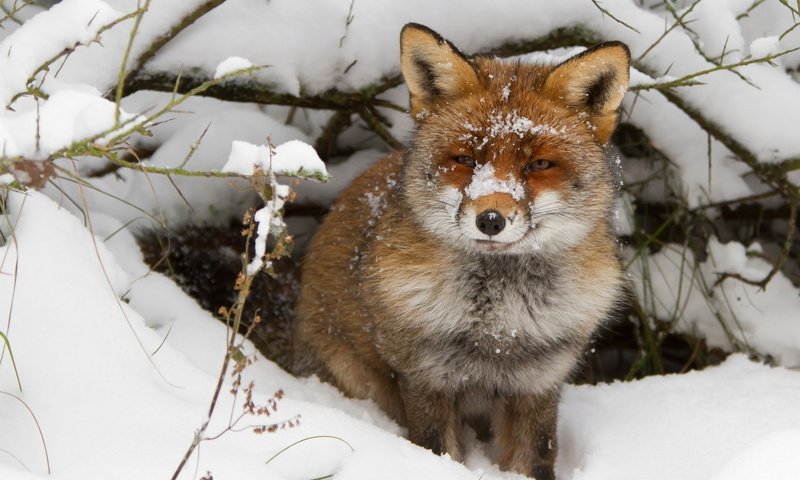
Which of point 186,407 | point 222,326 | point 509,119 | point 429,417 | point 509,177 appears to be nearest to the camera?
point 186,407

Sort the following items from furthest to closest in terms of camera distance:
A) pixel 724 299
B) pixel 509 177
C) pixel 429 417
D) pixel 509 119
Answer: pixel 724 299 < pixel 429 417 < pixel 509 119 < pixel 509 177

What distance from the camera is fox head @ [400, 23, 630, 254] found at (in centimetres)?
292

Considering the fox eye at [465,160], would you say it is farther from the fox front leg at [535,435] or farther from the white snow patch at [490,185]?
the fox front leg at [535,435]

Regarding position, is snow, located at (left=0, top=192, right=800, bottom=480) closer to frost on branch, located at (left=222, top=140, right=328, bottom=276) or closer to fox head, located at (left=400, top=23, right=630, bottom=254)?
frost on branch, located at (left=222, top=140, right=328, bottom=276)

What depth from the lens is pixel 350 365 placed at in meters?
3.89


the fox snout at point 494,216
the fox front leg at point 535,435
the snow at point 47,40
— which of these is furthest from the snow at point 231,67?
the fox front leg at point 535,435

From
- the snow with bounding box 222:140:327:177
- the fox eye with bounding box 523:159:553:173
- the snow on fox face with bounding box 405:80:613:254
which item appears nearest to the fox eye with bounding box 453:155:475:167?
the snow on fox face with bounding box 405:80:613:254

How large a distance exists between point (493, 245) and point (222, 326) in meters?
1.41

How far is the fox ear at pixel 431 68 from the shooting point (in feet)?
10.2

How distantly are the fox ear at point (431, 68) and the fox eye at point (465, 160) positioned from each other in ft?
1.07

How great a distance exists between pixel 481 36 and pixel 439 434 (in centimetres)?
200

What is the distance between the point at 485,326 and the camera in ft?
10.6

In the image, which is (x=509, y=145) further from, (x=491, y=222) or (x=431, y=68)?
(x=431, y=68)

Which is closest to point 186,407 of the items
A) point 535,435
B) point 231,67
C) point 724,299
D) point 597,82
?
point 231,67
